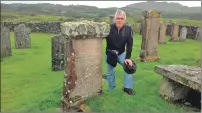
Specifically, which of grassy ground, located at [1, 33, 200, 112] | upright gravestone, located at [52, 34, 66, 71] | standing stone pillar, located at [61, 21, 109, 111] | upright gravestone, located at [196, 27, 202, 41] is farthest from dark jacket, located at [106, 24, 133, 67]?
upright gravestone, located at [196, 27, 202, 41]

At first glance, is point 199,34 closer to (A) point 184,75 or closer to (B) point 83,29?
(A) point 184,75

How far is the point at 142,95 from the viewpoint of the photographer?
283 inches

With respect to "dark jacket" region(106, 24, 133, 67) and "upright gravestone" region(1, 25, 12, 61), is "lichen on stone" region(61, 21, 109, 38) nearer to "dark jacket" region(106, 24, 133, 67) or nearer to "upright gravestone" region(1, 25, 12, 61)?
"dark jacket" region(106, 24, 133, 67)

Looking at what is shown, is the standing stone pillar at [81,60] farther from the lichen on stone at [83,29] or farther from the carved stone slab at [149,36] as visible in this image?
the carved stone slab at [149,36]

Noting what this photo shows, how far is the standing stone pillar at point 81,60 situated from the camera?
5.80 meters

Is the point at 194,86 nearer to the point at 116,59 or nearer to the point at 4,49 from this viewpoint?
the point at 116,59

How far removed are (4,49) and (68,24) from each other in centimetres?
910

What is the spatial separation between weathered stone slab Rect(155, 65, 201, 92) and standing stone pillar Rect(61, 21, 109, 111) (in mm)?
1656

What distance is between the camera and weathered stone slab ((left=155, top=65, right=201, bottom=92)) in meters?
6.26

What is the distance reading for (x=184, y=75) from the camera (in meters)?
6.55

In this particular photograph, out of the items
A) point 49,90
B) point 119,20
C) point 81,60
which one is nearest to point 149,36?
point 49,90

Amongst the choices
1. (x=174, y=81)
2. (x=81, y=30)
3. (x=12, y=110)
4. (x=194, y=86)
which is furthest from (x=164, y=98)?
(x=12, y=110)

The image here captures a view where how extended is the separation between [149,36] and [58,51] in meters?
4.46

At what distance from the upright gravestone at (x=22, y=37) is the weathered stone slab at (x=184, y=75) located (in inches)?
447
